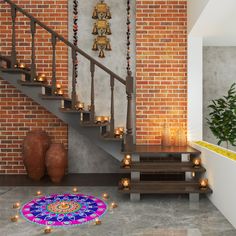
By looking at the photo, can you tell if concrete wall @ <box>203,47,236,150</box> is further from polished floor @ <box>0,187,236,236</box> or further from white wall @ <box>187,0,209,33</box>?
polished floor @ <box>0,187,236,236</box>

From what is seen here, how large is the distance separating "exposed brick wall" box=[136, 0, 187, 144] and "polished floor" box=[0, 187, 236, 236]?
148 cm

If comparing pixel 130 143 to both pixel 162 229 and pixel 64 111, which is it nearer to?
pixel 64 111

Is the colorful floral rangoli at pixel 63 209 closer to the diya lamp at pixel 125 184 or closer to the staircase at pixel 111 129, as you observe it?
the diya lamp at pixel 125 184

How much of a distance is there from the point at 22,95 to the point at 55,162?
4.54 feet

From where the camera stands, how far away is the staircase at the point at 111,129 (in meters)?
3.68

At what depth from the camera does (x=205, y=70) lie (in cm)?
545

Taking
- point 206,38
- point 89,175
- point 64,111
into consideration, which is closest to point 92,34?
point 64,111

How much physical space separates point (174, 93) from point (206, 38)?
1.05 meters

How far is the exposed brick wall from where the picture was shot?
4.83m

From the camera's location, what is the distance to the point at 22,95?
4.93m

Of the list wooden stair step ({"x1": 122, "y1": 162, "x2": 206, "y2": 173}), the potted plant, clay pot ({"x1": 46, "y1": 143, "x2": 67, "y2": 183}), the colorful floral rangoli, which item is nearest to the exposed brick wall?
the potted plant

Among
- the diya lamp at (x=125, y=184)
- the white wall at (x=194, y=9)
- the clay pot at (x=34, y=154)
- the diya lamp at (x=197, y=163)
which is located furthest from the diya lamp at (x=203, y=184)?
the clay pot at (x=34, y=154)

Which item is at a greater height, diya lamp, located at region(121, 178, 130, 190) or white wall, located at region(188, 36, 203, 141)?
white wall, located at region(188, 36, 203, 141)

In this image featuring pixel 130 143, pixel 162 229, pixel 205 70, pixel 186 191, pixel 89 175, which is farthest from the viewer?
pixel 205 70
